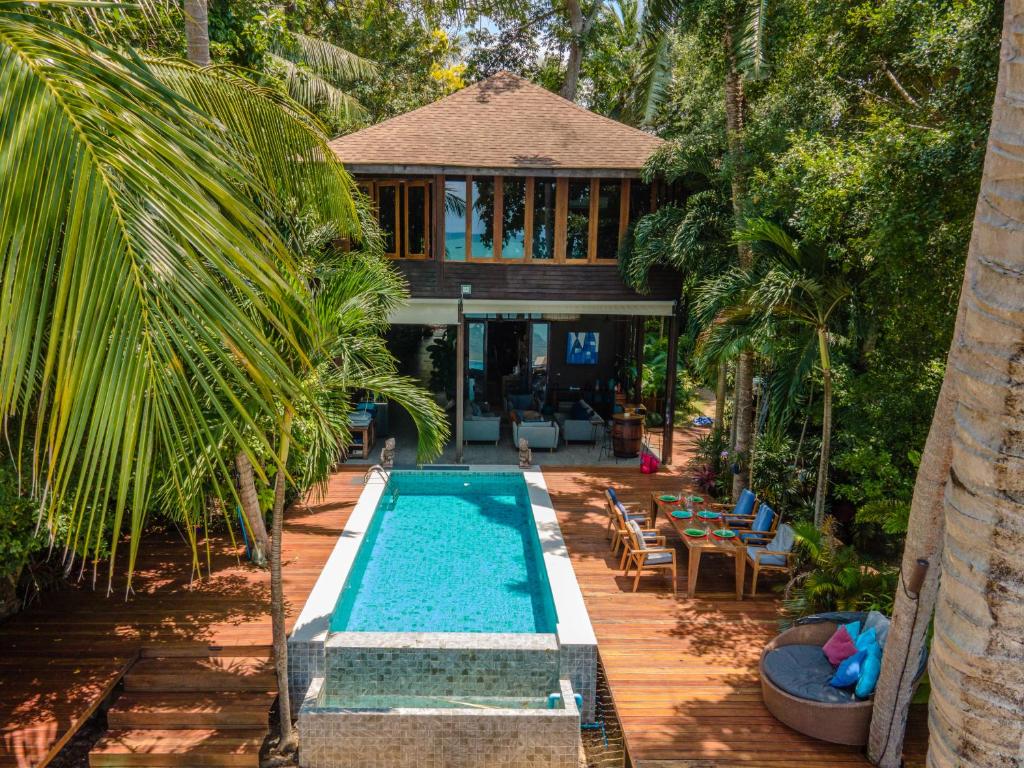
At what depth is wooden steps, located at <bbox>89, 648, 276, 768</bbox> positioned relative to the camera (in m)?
6.44

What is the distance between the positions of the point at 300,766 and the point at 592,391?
12.8m

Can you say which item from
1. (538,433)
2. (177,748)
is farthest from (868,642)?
(538,433)

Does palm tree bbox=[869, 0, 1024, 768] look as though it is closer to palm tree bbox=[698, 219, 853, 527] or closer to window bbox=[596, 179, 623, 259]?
palm tree bbox=[698, 219, 853, 527]

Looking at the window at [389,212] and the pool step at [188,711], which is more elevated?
the window at [389,212]

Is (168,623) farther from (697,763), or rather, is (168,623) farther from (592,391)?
(592,391)

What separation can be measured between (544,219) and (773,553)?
7.63 m

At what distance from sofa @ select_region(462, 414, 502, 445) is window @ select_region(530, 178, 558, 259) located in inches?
134

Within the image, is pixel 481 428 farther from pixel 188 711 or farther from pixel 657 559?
pixel 188 711

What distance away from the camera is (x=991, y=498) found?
200 cm

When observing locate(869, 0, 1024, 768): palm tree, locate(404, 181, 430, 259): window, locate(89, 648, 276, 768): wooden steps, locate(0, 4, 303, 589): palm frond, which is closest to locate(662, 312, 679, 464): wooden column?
locate(404, 181, 430, 259): window

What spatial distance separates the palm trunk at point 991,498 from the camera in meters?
1.99

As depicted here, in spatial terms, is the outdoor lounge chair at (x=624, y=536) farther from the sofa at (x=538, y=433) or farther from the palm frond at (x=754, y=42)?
the palm frond at (x=754, y=42)

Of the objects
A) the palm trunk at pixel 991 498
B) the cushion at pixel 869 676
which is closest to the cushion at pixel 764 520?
the cushion at pixel 869 676

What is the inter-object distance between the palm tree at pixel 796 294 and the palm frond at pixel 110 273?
7.94m
